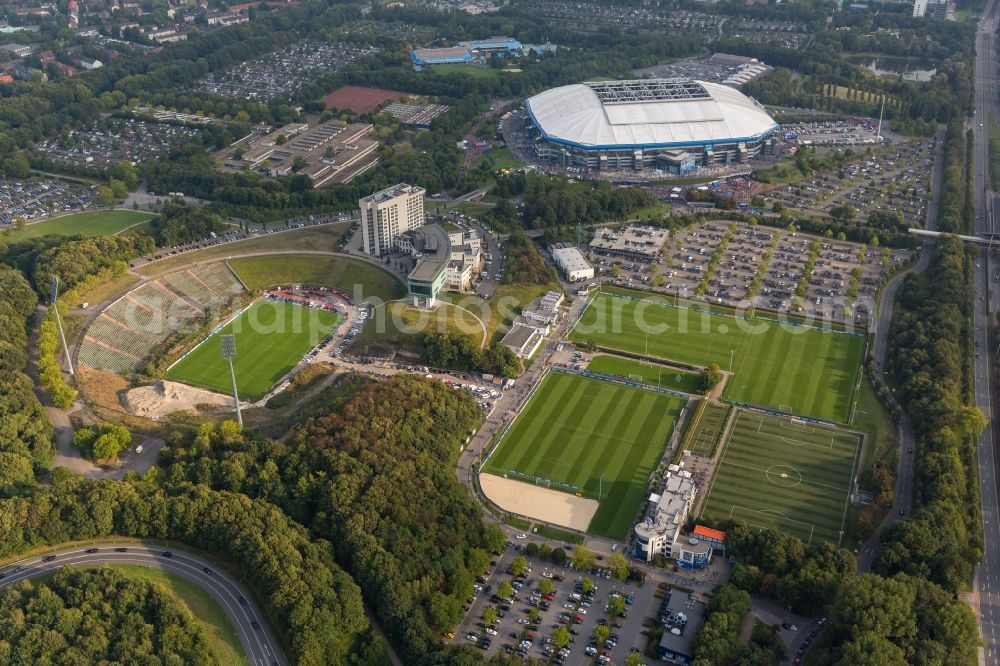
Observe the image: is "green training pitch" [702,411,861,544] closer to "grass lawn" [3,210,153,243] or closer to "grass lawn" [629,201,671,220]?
"grass lawn" [629,201,671,220]

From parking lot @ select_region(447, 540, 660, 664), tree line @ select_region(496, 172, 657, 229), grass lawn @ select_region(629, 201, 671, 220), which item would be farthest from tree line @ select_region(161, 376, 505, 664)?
grass lawn @ select_region(629, 201, 671, 220)

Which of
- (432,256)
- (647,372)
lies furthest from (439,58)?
(647,372)

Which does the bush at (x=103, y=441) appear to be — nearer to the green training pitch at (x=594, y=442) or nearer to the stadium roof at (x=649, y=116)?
the green training pitch at (x=594, y=442)

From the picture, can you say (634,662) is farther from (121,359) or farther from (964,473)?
(121,359)

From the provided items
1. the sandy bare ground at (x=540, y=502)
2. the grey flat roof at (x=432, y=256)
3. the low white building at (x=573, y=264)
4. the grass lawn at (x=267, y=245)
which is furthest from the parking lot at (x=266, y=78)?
the sandy bare ground at (x=540, y=502)

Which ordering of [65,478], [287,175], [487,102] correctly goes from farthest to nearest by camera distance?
[487,102] < [287,175] < [65,478]

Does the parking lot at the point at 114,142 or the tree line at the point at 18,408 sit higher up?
the tree line at the point at 18,408

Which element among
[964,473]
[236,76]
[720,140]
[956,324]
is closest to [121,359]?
[964,473]
